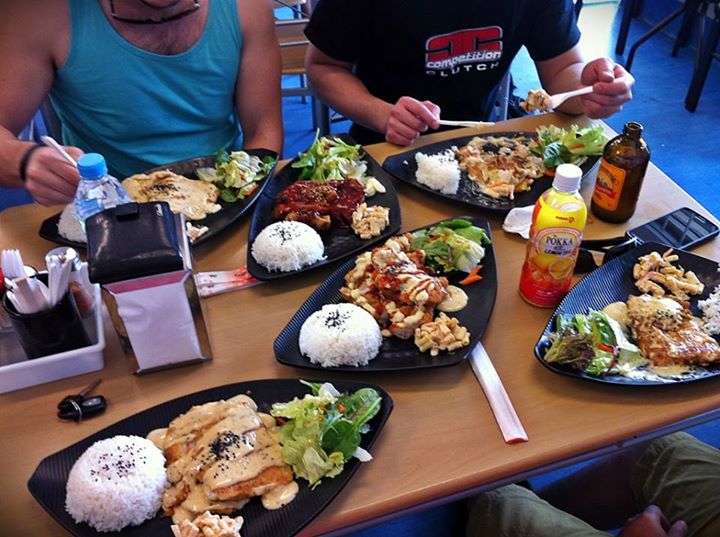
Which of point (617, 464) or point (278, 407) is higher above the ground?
point (278, 407)

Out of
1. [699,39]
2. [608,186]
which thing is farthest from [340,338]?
[699,39]

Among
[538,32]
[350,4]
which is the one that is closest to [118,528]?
[350,4]

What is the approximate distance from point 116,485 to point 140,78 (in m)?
1.27

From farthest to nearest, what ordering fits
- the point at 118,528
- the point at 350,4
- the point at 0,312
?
1. the point at 350,4
2. the point at 0,312
3. the point at 118,528

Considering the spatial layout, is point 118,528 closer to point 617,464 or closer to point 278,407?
point 278,407

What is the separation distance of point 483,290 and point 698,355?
43cm

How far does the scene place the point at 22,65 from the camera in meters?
1.66

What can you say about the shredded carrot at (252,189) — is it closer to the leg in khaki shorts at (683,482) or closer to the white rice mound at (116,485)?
the white rice mound at (116,485)

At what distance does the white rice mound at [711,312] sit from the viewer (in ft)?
4.01

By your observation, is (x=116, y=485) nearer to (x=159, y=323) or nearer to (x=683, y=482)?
(x=159, y=323)

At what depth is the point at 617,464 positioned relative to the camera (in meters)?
1.78

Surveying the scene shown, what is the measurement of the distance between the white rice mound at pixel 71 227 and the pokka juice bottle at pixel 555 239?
103 cm

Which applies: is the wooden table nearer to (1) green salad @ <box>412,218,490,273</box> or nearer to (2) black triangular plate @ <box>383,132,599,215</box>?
(1) green salad @ <box>412,218,490,273</box>

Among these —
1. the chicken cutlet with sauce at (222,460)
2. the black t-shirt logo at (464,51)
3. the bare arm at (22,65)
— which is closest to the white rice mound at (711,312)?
the chicken cutlet with sauce at (222,460)
